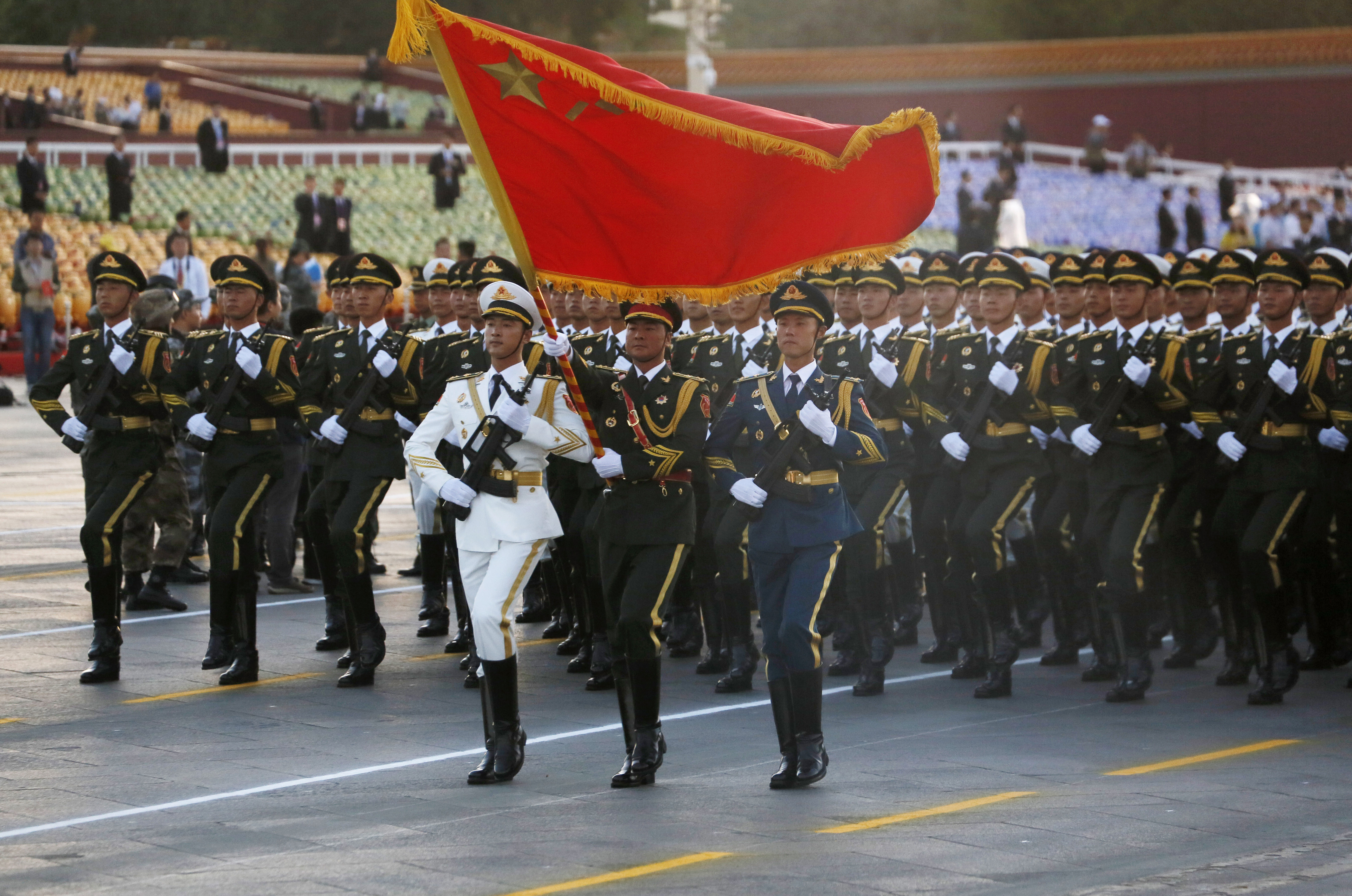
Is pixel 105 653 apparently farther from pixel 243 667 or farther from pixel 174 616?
pixel 174 616

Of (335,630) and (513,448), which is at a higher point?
(513,448)

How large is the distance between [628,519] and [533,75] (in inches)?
78.1

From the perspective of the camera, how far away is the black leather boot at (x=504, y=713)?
788 cm

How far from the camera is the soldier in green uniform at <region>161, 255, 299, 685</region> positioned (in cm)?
1033

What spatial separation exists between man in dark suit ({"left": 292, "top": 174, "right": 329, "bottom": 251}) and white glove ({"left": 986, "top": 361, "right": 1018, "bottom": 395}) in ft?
70.2

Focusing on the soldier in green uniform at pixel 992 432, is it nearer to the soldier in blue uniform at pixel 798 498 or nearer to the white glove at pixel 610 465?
the soldier in blue uniform at pixel 798 498

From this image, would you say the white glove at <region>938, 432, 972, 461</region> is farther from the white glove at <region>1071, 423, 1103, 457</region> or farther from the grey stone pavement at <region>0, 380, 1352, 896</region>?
the grey stone pavement at <region>0, 380, 1352, 896</region>

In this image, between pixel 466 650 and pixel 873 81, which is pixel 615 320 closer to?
pixel 466 650

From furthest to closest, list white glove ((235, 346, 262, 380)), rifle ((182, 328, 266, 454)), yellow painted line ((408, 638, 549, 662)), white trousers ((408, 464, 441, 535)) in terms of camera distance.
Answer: white trousers ((408, 464, 441, 535))
yellow painted line ((408, 638, 549, 662))
white glove ((235, 346, 262, 380))
rifle ((182, 328, 266, 454))

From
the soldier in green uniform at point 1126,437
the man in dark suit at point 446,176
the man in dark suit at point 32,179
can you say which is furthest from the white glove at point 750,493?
the man in dark suit at point 446,176

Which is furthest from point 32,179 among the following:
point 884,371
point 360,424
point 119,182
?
point 884,371

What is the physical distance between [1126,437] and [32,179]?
25.2 meters

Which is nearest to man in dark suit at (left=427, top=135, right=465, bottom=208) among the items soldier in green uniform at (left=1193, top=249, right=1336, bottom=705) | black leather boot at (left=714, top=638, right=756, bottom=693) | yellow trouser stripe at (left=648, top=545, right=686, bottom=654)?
black leather boot at (left=714, top=638, right=756, bottom=693)

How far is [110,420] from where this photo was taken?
34.1ft
